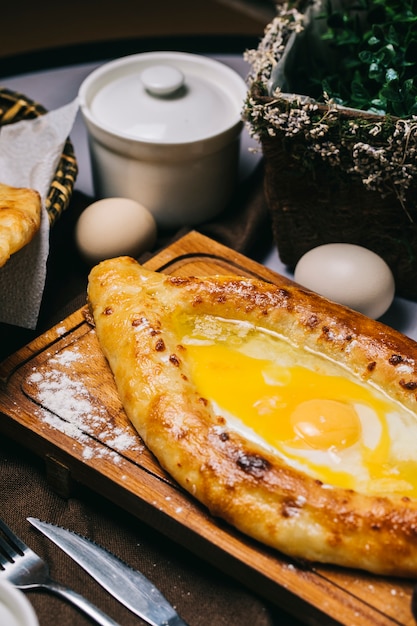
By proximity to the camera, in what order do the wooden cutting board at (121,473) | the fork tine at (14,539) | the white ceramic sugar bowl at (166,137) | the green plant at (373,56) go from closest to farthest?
1. the wooden cutting board at (121,473)
2. the fork tine at (14,539)
3. the green plant at (373,56)
4. the white ceramic sugar bowl at (166,137)

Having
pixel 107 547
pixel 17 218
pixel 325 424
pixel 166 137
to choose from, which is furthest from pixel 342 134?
pixel 107 547

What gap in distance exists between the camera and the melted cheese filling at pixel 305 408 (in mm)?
2057

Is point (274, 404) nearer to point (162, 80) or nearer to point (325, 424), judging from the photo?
point (325, 424)

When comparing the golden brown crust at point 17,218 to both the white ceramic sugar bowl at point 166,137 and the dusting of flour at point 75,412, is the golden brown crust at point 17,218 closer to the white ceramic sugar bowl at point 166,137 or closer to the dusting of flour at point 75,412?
the dusting of flour at point 75,412

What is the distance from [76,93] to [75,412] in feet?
7.27

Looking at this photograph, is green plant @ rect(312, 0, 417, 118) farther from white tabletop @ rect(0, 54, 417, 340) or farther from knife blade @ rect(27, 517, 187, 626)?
knife blade @ rect(27, 517, 187, 626)

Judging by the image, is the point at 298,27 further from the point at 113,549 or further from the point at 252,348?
the point at 113,549

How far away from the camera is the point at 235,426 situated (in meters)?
2.14

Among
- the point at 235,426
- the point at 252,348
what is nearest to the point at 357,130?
the point at 252,348

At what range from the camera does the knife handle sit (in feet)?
6.22

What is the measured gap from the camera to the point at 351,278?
272 centimetres

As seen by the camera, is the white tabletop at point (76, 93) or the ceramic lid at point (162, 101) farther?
the white tabletop at point (76, 93)

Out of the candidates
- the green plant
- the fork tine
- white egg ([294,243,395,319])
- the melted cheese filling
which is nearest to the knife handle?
the fork tine

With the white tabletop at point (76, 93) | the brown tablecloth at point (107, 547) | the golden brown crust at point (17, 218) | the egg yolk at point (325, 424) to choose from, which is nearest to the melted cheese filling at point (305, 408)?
the egg yolk at point (325, 424)
